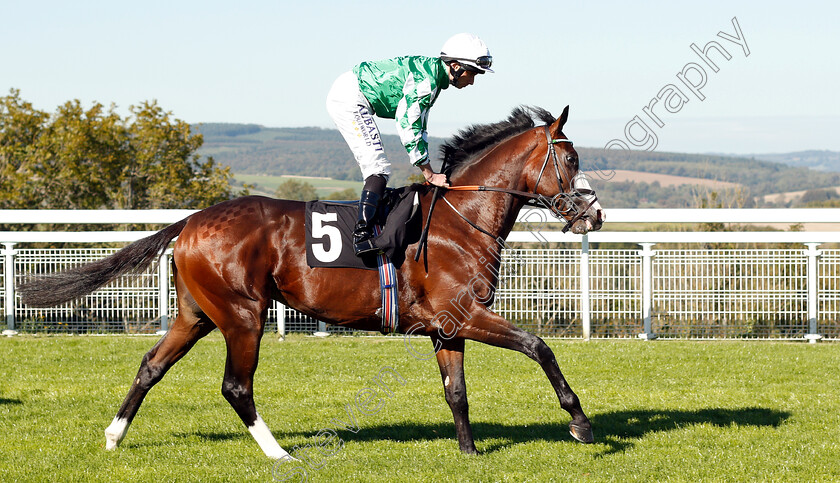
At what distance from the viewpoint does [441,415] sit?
6.07m

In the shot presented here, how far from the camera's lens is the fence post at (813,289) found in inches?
377

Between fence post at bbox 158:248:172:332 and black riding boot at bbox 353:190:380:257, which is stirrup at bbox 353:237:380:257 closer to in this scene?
black riding boot at bbox 353:190:380:257

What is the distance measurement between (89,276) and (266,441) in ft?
5.10

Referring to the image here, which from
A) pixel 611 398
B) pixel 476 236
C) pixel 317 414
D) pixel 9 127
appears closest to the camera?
pixel 476 236

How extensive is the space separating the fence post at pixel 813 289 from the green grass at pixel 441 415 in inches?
16.7

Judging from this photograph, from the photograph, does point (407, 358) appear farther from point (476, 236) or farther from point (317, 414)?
point (476, 236)

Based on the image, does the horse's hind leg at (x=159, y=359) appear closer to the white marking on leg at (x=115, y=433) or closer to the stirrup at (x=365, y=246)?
the white marking on leg at (x=115, y=433)

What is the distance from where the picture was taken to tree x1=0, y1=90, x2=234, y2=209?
15.5 metres

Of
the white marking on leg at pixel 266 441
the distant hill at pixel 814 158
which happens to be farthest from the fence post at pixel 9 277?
the distant hill at pixel 814 158

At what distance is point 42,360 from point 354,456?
474 centimetres

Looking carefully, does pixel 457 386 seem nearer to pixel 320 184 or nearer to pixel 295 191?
pixel 295 191

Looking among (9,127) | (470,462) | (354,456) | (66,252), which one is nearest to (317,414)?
(354,456)

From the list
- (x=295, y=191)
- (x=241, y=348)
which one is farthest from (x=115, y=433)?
(x=295, y=191)

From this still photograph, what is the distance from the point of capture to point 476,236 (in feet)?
16.6
